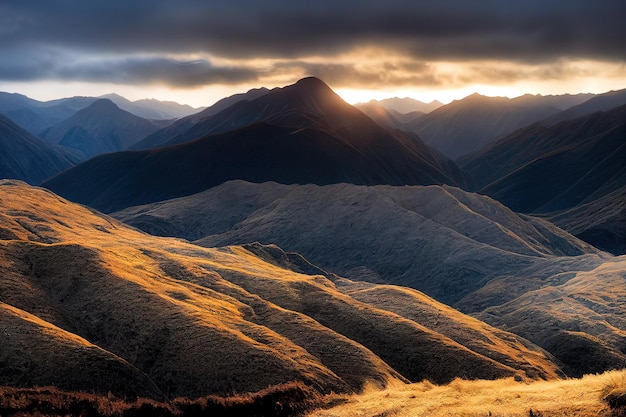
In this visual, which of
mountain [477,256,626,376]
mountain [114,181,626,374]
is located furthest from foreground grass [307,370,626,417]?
mountain [114,181,626,374]

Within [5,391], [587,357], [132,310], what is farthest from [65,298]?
[587,357]

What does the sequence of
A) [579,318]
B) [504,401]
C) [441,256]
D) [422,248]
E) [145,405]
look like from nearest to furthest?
[504,401] → [145,405] → [579,318] → [441,256] → [422,248]

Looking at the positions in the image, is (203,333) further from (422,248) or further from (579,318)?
(422,248)

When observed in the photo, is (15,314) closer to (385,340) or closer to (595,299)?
(385,340)

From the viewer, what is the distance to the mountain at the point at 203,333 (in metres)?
49.9

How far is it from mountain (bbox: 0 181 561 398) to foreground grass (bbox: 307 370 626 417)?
1270 cm

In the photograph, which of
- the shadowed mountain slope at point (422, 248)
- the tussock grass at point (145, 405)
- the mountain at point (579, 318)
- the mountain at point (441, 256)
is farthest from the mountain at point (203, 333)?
the shadowed mountain slope at point (422, 248)

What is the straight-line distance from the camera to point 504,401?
34.6 meters

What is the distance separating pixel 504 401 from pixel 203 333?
29876 mm

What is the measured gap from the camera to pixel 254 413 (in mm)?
40906

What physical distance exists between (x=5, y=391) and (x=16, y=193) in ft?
410

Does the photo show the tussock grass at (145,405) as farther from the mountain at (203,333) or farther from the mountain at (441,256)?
the mountain at (441,256)

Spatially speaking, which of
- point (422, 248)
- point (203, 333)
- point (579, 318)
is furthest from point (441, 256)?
point (203, 333)

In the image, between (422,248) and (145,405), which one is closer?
(145,405)
